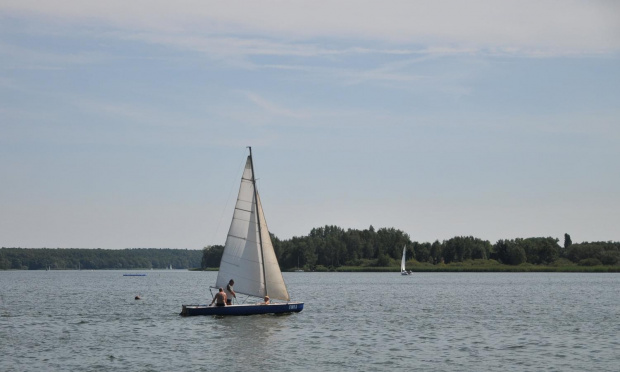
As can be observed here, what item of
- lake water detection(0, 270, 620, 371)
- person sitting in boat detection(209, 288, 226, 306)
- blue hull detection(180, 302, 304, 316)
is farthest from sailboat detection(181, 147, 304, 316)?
lake water detection(0, 270, 620, 371)

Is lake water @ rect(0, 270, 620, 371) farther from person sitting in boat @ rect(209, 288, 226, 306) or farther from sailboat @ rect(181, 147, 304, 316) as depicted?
sailboat @ rect(181, 147, 304, 316)

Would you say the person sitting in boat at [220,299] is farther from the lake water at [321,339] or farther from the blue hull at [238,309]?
the lake water at [321,339]

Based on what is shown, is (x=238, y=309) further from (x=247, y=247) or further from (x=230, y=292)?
(x=247, y=247)

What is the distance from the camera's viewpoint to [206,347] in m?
47.0

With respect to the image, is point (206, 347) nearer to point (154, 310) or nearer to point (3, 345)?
point (3, 345)

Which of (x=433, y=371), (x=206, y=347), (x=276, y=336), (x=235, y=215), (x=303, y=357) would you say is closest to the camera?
(x=433, y=371)

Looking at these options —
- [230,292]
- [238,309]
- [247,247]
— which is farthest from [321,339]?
[247,247]

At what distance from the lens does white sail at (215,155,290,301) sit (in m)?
60.3

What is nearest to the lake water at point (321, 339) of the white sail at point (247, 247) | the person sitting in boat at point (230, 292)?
the person sitting in boat at point (230, 292)

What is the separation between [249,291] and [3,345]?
18.1m

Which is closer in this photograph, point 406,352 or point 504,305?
point 406,352

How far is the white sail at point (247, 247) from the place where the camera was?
60.3 meters

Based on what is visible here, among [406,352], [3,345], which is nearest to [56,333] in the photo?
[3,345]

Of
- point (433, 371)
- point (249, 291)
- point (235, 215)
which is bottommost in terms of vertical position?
point (433, 371)
